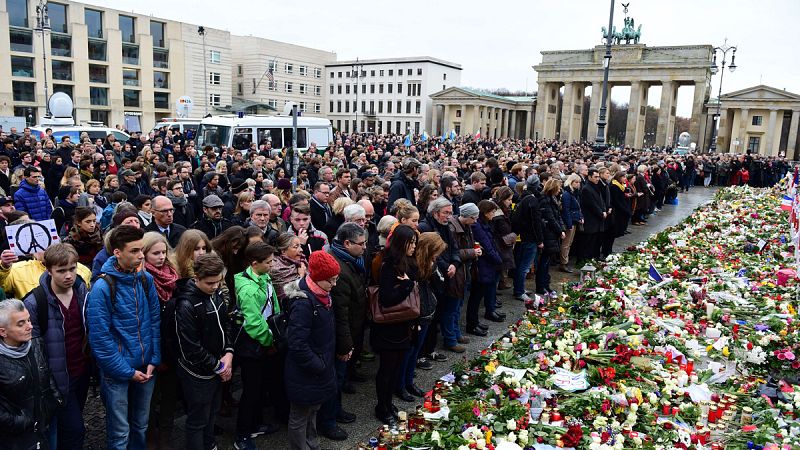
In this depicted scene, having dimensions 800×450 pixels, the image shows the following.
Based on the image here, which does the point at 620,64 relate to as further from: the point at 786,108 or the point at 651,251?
the point at 651,251

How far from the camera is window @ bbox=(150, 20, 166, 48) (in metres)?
61.8

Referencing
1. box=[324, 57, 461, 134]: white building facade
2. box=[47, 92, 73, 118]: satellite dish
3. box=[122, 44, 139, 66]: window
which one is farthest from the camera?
box=[324, 57, 461, 134]: white building facade

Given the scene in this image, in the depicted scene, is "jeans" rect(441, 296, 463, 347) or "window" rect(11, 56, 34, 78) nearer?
"jeans" rect(441, 296, 463, 347)

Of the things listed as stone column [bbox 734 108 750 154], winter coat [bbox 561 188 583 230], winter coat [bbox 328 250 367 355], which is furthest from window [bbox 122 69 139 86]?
stone column [bbox 734 108 750 154]

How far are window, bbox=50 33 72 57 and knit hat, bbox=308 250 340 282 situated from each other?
205 ft

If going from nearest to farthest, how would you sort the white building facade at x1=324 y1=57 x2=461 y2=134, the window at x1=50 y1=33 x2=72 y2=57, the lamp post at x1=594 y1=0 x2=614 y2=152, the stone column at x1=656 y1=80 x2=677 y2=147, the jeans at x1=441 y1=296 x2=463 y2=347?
the jeans at x1=441 y1=296 x2=463 y2=347 → the lamp post at x1=594 y1=0 x2=614 y2=152 → the window at x1=50 y1=33 x2=72 y2=57 → the stone column at x1=656 y1=80 x2=677 y2=147 → the white building facade at x1=324 y1=57 x2=461 y2=134

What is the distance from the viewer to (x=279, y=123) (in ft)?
70.7

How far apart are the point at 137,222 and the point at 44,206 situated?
4.01 m

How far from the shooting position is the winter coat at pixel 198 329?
13.8 feet

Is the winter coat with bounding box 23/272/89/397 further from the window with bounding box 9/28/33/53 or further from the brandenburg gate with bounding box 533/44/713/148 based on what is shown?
the brandenburg gate with bounding box 533/44/713/148

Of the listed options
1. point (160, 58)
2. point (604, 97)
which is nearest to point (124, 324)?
point (604, 97)

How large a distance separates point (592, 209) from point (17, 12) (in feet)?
200

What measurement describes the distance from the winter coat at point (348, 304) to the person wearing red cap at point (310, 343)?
30 cm

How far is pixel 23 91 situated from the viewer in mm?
53312
